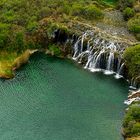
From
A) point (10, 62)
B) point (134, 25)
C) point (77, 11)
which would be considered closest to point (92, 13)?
point (77, 11)

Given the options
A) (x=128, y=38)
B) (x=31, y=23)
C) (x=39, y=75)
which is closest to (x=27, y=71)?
(x=39, y=75)

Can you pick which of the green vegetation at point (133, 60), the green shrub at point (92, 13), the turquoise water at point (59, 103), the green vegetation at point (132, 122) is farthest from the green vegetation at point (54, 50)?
the green vegetation at point (132, 122)

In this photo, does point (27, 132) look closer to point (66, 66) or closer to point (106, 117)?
point (106, 117)

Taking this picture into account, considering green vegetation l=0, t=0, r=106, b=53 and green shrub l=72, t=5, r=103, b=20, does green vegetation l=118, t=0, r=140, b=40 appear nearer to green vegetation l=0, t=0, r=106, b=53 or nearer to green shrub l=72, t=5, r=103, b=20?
green vegetation l=0, t=0, r=106, b=53

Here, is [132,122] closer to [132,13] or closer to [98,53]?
[98,53]

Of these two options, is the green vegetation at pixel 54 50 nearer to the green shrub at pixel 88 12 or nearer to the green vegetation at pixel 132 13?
the green shrub at pixel 88 12
